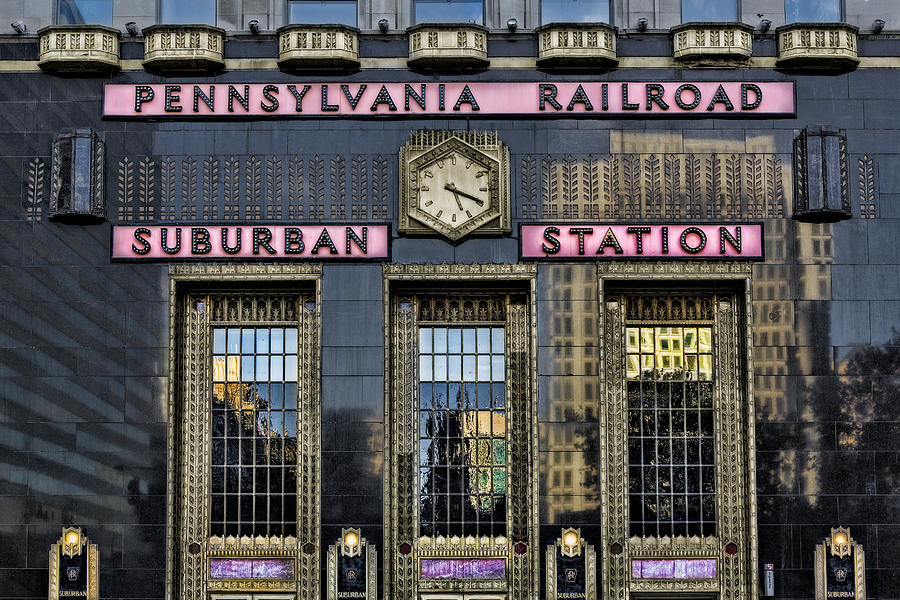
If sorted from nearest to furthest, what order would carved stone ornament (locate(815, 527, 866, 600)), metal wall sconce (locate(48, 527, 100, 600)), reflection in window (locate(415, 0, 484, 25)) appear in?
1. carved stone ornament (locate(815, 527, 866, 600))
2. metal wall sconce (locate(48, 527, 100, 600))
3. reflection in window (locate(415, 0, 484, 25))

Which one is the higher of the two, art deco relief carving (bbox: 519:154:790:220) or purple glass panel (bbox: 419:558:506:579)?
art deco relief carving (bbox: 519:154:790:220)

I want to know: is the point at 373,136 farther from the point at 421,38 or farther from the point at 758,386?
the point at 758,386

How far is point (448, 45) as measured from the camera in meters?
20.8

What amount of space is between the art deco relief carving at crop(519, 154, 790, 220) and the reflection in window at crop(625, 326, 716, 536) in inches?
98.4

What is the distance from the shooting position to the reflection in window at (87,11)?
21.8 m

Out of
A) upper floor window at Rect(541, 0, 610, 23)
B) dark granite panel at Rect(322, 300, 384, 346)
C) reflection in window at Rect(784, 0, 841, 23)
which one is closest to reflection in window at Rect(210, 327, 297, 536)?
dark granite panel at Rect(322, 300, 384, 346)

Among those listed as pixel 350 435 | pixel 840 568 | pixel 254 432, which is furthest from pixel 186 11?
pixel 840 568

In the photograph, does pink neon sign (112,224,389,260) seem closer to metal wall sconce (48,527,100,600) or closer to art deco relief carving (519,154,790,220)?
art deco relief carving (519,154,790,220)

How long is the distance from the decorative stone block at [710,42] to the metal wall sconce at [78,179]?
1207 cm

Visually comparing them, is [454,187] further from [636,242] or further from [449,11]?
[449,11]

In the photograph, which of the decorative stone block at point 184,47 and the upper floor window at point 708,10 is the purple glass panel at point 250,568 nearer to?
the decorative stone block at point 184,47

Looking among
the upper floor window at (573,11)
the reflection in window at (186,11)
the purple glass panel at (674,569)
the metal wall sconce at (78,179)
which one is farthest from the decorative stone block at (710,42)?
the metal wall sconce at (78,179)

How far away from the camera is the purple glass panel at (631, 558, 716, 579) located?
2039cm

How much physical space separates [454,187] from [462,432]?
501 cm
